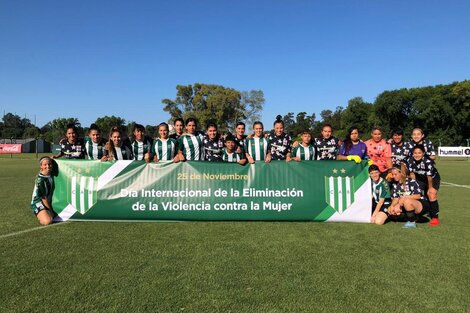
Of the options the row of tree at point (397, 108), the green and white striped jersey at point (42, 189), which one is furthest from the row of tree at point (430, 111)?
the green and white striped jersey at point (42, 189)

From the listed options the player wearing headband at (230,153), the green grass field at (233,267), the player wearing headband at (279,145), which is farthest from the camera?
the player wearing headband at (279,145)

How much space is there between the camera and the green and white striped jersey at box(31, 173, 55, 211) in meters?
6.00

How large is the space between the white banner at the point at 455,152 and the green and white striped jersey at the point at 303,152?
113ft

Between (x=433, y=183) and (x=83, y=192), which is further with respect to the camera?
(x=433, y=183)

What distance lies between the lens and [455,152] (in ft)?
113

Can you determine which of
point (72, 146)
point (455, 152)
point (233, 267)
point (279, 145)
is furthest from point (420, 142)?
point (455, 152)

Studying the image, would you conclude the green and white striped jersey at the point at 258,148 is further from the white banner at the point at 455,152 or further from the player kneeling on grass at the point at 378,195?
the white banner at the point at 455,152

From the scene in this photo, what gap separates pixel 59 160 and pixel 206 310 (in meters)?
4.76

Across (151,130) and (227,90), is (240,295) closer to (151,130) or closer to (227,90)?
(227,90)

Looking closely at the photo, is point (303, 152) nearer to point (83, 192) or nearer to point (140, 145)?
point (140, 145)

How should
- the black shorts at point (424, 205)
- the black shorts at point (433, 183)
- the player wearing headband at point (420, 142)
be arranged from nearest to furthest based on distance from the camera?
the black shorts at point (424, 205) → the black shorts at point (433, 183) → the player wearing headband at point (420, 142)

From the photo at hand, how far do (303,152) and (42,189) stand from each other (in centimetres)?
484

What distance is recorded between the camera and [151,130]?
78.5 m

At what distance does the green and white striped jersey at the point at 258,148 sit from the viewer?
6.56m
